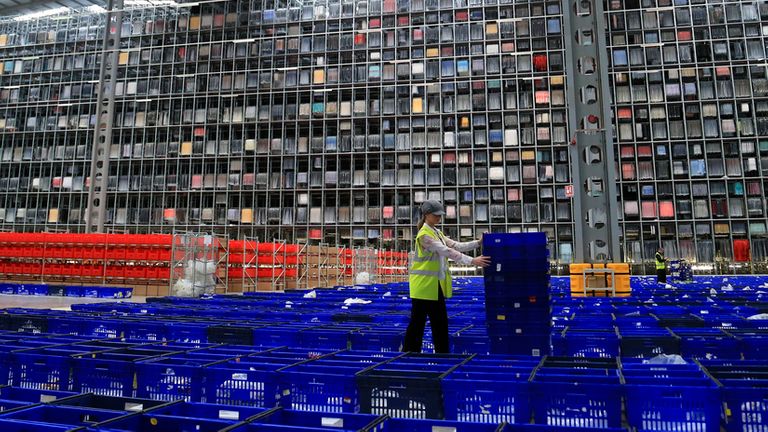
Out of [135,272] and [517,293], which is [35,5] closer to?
[135,272]

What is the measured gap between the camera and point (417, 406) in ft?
7.07

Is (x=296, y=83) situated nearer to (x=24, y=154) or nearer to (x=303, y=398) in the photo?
(x=24, y=154)

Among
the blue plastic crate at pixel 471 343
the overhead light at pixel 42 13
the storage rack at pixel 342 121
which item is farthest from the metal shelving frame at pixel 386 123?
the blue plastic crate at pixel 471 343

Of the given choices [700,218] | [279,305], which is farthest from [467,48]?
[279,305]

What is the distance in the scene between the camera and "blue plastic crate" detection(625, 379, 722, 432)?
1.92 metres

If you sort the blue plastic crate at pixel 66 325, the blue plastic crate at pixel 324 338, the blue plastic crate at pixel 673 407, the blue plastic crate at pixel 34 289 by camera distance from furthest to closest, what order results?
the blue plastic crate at pixel 34 289 → the blue plastic crate at pixel 66 325 → the blue plastic crate at pixel 324 338 → the blue plastic crate at pixel 673 407

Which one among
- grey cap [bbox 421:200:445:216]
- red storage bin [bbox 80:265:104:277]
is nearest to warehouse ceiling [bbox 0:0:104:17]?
red storage bin [bbox 80:265:104:277]

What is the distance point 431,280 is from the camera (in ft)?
13.4

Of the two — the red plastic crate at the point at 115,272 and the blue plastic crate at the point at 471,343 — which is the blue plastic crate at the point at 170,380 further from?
the red plastic crate at the point at 115,272

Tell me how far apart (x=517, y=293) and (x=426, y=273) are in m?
0.63

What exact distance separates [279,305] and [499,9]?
1928cm

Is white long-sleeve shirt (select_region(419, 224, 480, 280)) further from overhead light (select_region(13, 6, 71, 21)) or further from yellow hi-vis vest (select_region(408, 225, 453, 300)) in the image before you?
overhead light (select_region(13, 6, 71, 21))

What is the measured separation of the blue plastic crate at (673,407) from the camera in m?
1.92

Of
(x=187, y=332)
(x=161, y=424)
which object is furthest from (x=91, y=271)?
(x=161, y=424)
